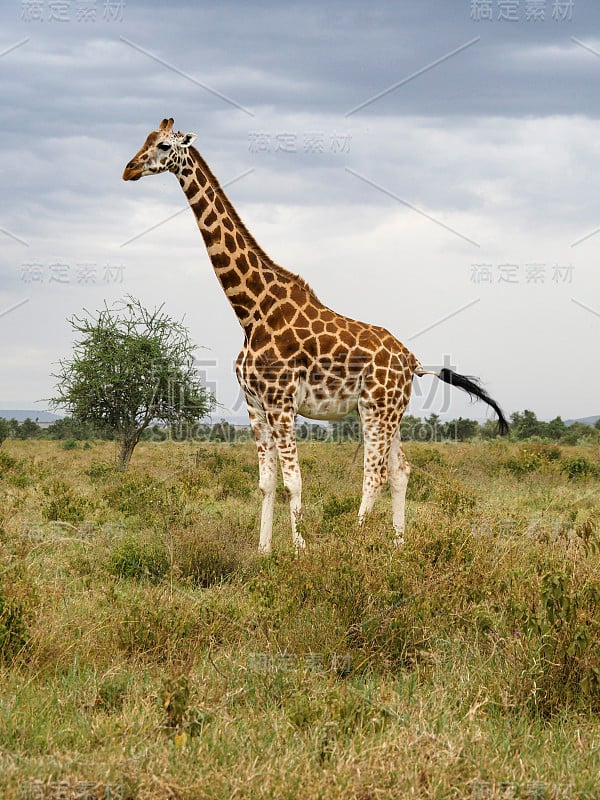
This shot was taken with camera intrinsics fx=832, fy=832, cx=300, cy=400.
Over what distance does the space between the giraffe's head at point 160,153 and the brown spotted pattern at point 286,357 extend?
0.01 metres

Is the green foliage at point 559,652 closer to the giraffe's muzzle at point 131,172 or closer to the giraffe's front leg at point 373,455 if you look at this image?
the giraffe's front leg at point 373,455

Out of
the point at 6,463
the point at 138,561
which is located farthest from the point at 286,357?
the point at 6,463

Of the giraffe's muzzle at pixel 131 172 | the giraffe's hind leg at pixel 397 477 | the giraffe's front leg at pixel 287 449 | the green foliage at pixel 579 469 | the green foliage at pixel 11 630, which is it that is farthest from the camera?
the green foliage at pixel 579 469

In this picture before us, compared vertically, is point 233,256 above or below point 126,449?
above

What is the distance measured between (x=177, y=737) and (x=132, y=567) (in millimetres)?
3822

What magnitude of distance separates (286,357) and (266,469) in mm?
1188

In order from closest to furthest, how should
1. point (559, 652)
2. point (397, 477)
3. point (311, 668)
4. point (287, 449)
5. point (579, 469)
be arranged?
1. point (559, 652)
2. point (311, 668)
3. point (287, 449)
4. point (397, 477)
5. point (579, 469)

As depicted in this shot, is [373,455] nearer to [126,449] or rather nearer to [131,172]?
[131,172]

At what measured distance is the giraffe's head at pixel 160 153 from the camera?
828 cm

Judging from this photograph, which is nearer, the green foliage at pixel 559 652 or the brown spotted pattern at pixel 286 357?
the green foliage at pixel 559 652

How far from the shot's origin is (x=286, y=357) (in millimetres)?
8656

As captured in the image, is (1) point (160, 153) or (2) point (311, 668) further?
(1) point (160, 153)

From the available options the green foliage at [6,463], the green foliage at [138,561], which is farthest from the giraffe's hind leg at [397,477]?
the green foliage at [6,463]

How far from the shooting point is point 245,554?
8.05 meters
